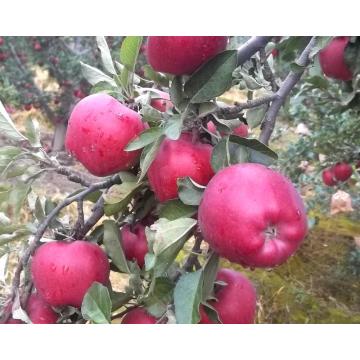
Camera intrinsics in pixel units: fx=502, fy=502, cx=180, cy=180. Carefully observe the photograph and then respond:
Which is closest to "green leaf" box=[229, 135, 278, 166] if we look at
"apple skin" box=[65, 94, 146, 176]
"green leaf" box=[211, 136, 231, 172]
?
"green leaf" box=[211, 136, 231, 172]

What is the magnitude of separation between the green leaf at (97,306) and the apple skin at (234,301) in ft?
0.38

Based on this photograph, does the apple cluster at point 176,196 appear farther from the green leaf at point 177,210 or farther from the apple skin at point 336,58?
the apple skin at point 336,58

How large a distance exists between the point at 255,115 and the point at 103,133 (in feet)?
0.70

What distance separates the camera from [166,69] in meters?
0.53

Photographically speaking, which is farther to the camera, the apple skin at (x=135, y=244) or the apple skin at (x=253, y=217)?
Result: the apple skin at (x=135, y=244)

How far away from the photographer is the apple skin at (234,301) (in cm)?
58

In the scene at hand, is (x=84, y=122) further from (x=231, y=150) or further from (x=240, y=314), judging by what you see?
(x=240, y=314)

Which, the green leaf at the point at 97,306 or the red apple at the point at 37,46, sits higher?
the green leaf at the point at 97,306

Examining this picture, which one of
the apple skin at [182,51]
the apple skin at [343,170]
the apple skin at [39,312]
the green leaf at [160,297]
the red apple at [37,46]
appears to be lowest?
the apple skin at [343,170]

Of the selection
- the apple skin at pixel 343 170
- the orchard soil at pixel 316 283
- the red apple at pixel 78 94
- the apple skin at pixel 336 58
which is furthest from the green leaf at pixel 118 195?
the red apple at pixel 78 94

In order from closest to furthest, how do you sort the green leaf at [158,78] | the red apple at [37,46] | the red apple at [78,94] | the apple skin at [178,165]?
the apple skin at [178,165] → the green leaf at [158,78] → the red apple at [37,46] → the red apple at [78,94]

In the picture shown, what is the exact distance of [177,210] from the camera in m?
0.51

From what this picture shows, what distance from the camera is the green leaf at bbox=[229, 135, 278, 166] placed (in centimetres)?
51

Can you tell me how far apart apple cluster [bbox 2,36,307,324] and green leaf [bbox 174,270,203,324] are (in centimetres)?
5
